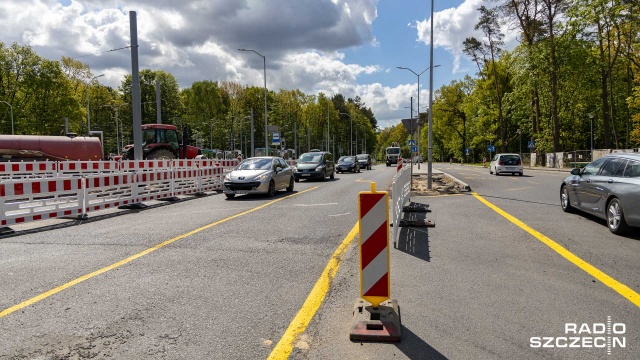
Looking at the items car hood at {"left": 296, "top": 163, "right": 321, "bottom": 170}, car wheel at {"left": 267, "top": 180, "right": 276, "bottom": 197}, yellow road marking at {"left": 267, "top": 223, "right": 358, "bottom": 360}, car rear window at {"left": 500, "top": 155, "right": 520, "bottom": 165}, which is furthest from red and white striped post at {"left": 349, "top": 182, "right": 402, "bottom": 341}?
car rear window at {"left": 500, "top": 155, "right": 520, "bottom": 165}

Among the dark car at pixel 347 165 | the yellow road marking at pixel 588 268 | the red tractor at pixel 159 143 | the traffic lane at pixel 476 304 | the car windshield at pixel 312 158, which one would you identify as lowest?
the traffic lane at pixel 476 304

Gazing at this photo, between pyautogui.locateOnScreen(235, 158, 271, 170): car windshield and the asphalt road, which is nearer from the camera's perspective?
the asphalt road

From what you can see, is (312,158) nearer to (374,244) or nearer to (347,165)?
(347,165)

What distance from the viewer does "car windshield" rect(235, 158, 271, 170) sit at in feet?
54.9

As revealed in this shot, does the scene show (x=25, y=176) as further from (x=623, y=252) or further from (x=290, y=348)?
(x=623, y=252)

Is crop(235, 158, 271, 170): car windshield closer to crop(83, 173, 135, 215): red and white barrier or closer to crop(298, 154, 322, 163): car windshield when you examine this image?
crop(83, 173, 135, 215): red and white barrier

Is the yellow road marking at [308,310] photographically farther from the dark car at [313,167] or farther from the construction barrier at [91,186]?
the dark car at [313,167]

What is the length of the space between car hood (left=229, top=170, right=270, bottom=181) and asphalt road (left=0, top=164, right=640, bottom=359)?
20.9 ft

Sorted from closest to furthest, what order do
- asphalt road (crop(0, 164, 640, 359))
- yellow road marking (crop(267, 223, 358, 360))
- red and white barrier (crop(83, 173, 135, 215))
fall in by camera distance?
yellow road marking (crop(267, 223, 358, 360))
asphalt road (crop(0, 164, 640, 359))
red and white barrier (crop(83, 173, 135, 215))

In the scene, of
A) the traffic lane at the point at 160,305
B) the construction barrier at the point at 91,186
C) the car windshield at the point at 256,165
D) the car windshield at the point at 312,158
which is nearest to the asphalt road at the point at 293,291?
the traffic lane at the point at 160,305

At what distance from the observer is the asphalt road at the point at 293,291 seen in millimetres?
3586

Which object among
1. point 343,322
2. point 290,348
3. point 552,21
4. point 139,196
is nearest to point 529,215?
point 343,322

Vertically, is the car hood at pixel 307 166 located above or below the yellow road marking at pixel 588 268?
above

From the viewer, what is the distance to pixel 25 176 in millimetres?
19344
